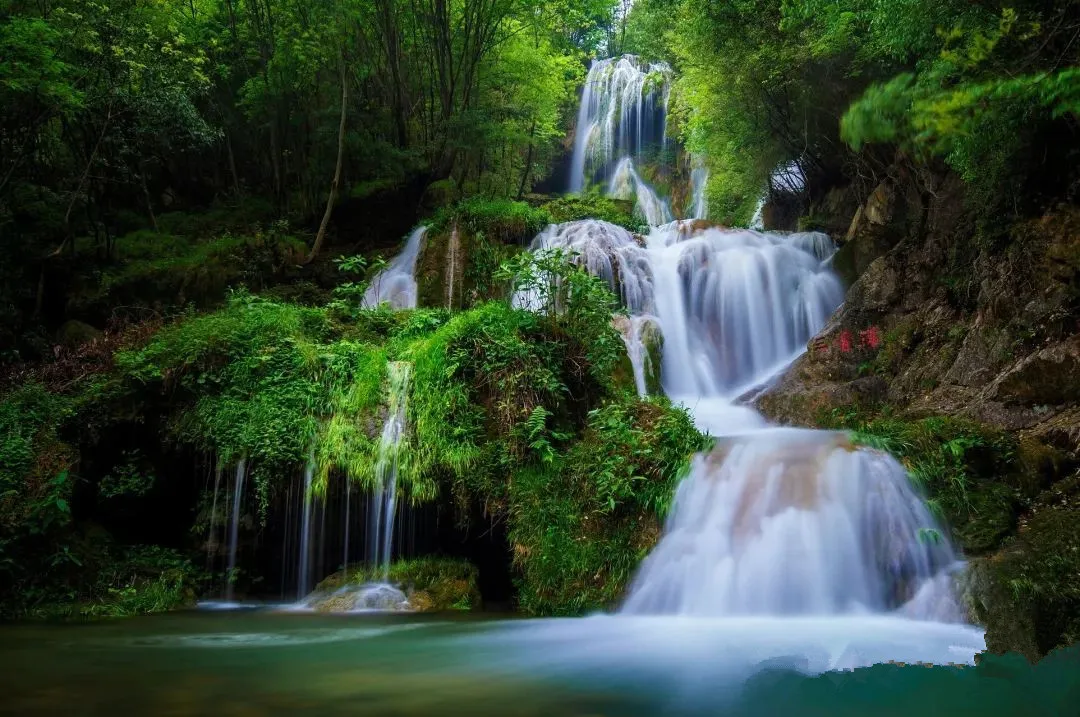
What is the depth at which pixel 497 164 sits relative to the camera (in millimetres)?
20234

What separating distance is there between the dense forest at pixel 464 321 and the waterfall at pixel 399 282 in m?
0.28

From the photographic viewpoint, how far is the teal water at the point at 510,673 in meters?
3.07

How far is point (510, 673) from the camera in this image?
3746mm

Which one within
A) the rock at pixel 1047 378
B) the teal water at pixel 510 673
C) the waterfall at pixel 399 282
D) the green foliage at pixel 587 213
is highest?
the green foliage at pixel 587 213

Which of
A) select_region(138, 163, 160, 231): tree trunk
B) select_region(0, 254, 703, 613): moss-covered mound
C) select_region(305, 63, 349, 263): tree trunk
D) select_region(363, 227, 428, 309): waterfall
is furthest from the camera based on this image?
select_region(138, 163, 160, 231): tree trunk

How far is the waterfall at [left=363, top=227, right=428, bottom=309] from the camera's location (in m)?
13.1

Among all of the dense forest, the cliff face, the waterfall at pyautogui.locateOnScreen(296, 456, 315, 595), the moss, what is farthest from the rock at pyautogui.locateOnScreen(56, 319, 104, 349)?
the cliff face

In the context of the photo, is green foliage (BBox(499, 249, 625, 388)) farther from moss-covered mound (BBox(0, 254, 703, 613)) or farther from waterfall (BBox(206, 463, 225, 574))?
waterfall (BBox(206, 463, 225, 574))

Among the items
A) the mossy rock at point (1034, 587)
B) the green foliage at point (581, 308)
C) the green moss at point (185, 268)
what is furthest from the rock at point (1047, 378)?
the green moss at point (185, 268)

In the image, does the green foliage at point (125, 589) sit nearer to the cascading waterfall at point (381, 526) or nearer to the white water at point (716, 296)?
the cascading waterfall at point (381, 526)

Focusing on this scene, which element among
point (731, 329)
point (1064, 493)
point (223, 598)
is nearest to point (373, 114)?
point (731, 329)

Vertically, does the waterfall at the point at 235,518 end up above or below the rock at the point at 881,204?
below

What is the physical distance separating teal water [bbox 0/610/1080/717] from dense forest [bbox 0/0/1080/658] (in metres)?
0.99

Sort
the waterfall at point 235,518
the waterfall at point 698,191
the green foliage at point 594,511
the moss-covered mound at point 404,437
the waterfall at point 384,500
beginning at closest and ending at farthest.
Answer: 1. the green foliage at point 594,511
2. the moss-covered mound at point 404,437
3. the waterfall at point 384,500
4. the waterfall at point 235,518
5. the waterfall at point 698,191
